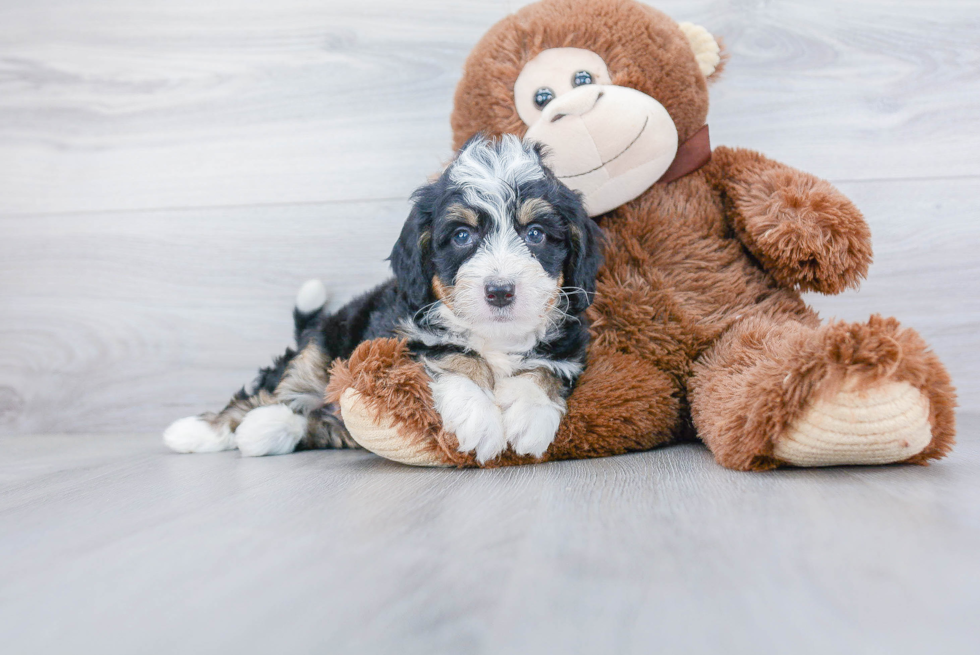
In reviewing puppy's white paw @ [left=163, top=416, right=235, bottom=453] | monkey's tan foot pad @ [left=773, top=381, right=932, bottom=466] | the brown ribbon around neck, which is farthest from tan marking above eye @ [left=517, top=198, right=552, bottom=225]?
puppy's white paw @ [left=163, top=416, right=235, bottom=453]

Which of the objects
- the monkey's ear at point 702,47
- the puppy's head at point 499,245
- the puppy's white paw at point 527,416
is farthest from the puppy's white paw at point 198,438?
the monkey's ear at point 702,47

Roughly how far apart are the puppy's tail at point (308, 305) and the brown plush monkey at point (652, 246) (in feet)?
2.52

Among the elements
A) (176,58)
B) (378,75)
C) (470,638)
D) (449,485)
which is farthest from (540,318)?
(176,58)

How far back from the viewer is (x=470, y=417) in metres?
1.45

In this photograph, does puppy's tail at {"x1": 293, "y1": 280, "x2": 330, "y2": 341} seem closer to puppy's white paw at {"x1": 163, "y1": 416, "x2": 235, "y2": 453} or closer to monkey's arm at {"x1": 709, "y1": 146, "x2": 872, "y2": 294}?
puppy's white paw at {"x1": 163, "y1": 416, "x2": 235, "y2": 453}

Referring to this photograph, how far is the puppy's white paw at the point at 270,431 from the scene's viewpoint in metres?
1.94

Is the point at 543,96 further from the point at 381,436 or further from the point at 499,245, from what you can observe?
the point at 381,436

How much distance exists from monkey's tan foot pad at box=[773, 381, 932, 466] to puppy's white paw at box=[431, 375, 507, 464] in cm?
56

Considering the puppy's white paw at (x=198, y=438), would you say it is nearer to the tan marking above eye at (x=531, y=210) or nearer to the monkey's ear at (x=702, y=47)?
the tan marking above eye at (x=531, y=210)

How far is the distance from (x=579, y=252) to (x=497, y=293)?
0.29 metres

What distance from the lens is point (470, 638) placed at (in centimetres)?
75

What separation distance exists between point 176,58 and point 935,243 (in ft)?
8.78

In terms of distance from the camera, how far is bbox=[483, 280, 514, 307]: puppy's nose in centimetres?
141

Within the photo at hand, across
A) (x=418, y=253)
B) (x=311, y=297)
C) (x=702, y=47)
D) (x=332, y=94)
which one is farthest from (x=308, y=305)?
(x=702, y=47)
